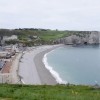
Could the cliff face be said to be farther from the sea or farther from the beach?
the beach

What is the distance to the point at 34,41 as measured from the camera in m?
156

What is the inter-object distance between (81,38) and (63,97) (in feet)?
560

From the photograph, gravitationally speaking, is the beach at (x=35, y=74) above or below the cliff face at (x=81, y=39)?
above

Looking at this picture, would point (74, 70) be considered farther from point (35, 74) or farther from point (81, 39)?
point (81, 39)

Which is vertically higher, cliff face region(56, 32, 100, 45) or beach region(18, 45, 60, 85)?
beach region(18, 45, 60, 85)

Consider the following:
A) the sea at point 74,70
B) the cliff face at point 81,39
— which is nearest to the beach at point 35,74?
the sea at point 74,70

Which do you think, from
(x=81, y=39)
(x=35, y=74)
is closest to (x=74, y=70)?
(x=35, y=74)

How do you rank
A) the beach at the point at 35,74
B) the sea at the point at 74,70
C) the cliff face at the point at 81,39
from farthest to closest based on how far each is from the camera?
the cliff face at the point at 81,39, the sea at the point at 74,70, the beach at the point at 35,74

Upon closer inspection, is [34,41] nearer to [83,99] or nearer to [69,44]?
[69,44]

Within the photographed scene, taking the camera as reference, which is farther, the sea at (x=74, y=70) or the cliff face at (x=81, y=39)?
the cliff face at (x=81, y=39)

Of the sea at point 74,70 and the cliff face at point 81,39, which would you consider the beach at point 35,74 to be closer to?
the sea at point 74,70

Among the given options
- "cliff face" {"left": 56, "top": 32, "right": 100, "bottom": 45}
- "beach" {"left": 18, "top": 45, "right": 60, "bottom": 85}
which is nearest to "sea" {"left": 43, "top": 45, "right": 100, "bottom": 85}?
"beach" {"left": 18, "top": 45, "right": 60, "bottom": 85}

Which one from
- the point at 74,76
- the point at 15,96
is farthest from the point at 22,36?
the point at 15,96

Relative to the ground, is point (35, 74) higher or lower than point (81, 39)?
higher
